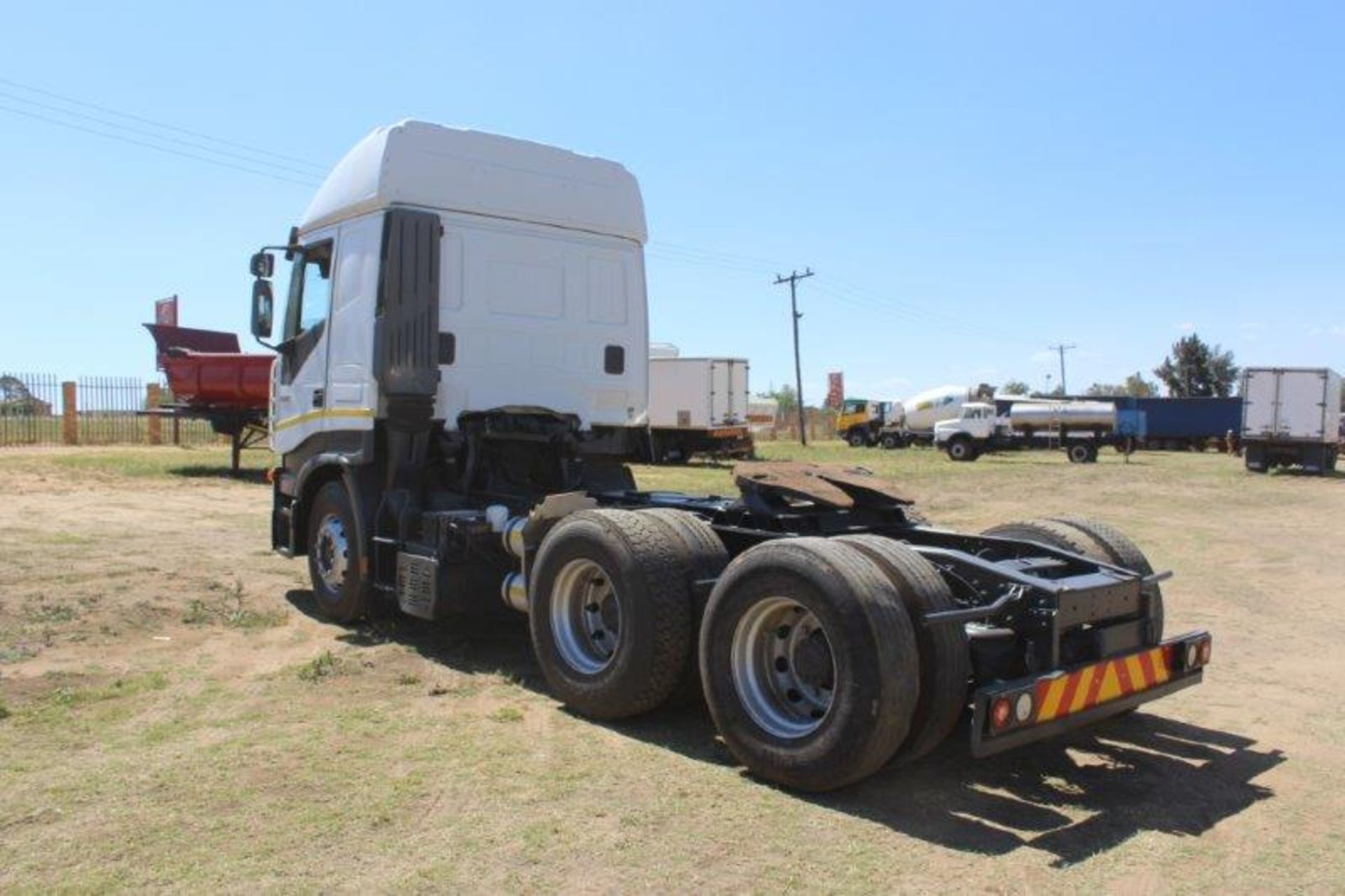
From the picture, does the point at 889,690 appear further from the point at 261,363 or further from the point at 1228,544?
the point at 261,363

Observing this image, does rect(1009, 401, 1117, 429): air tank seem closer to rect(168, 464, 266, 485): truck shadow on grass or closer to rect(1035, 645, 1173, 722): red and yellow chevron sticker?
rect(168, 464, 266, 485): truck shadow on grass

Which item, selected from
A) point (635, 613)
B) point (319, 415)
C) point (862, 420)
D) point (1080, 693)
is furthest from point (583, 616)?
A: point (862, 420)

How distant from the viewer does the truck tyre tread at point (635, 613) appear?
532 centimetres

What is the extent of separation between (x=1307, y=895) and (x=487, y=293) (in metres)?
6.15

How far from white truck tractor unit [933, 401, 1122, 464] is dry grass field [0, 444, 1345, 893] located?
3359 cm

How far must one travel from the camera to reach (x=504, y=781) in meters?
4.78

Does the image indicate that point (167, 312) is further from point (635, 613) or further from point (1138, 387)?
point (1138, 387)

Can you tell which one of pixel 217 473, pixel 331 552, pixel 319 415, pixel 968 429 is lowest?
pixel 217 473

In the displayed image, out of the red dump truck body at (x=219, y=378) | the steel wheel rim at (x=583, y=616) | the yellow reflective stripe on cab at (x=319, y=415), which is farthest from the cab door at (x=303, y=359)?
the red dump truck body at (x=219, y=378)

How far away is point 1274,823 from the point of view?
14.5 feet

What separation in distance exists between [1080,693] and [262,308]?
22.5 ft

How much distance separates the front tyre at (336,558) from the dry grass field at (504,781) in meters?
0.25

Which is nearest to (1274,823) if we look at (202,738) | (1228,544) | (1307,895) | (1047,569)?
(1307,895)

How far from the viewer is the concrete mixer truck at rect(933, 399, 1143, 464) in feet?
137
